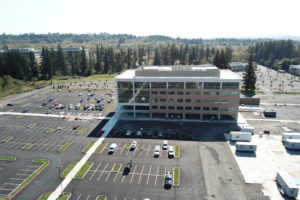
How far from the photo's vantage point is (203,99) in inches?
3312

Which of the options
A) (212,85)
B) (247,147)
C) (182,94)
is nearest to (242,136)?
(247,147)

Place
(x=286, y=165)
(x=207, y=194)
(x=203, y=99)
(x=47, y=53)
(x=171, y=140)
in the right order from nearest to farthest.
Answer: (x=207, y=194) → (x=286, y=165) → (x=171, y=140) → (x=203, y=99) → (x=47, y=53)

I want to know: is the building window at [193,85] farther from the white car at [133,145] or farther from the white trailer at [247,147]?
the white car at [133,145]

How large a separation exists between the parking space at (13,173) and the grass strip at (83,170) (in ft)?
41.6

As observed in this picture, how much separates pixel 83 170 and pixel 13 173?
18758mm

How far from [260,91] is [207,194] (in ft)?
368

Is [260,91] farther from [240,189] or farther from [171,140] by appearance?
[240,189]

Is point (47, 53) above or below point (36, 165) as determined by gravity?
above

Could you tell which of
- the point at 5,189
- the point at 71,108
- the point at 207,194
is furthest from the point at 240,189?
the point at 71,108

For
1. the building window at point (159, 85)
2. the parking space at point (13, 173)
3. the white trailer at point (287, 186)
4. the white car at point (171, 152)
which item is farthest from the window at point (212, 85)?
the parking space at point (13, 173)

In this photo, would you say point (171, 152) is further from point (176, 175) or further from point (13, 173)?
point (13, 173)

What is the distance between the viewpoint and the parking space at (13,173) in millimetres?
49250

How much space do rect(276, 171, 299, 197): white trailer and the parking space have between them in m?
62.5

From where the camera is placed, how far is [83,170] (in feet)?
180
